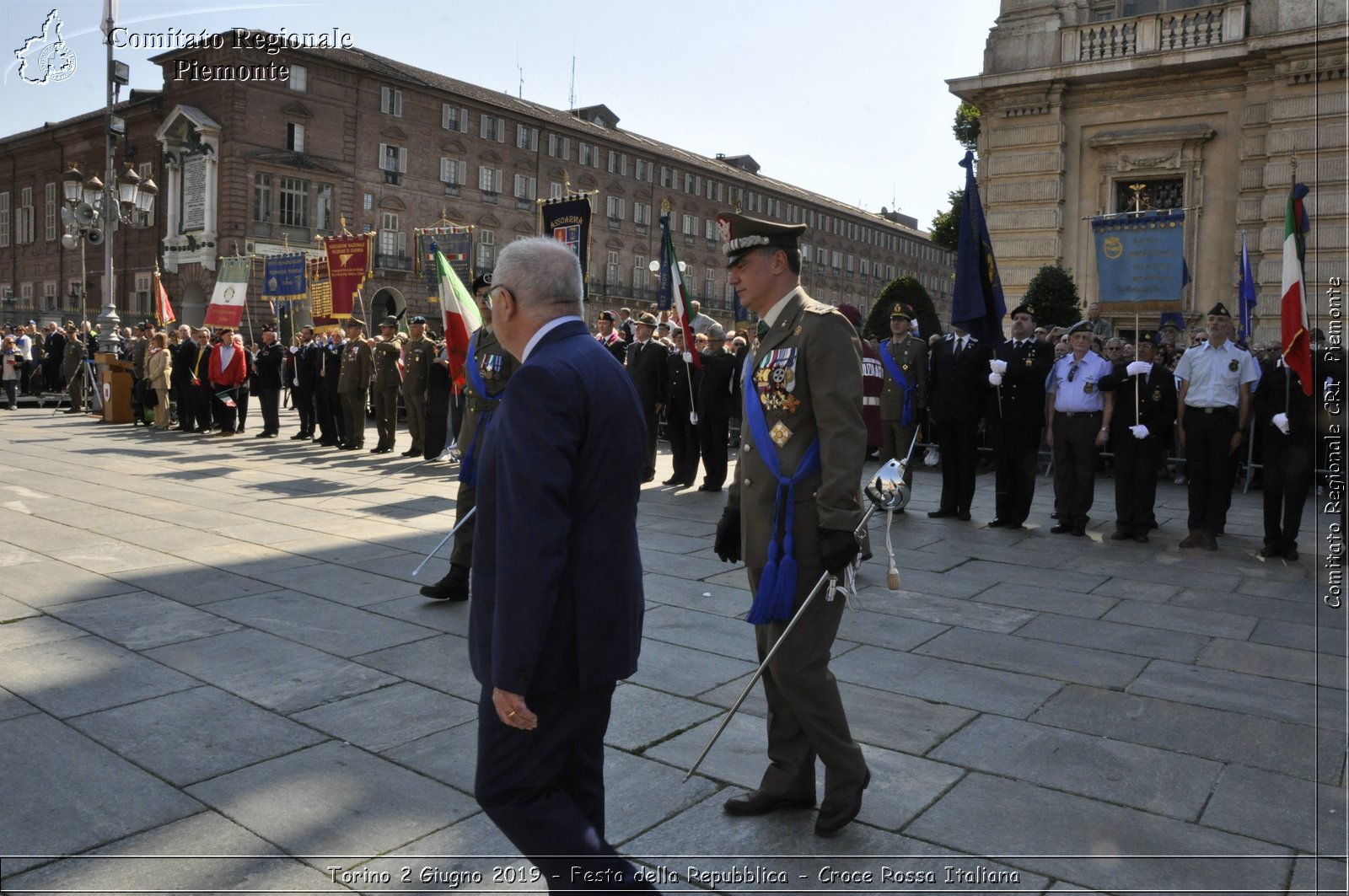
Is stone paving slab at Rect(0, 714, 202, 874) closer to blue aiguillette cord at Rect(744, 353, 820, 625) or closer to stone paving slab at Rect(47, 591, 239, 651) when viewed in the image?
stone paving slab at Rect(47, 591, 239, 651)

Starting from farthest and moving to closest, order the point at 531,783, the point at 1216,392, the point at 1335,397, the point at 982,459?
the point at 982,459, the point at 1216,392, the point at 1335,397, the point at 531,783

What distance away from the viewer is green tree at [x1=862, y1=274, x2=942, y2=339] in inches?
1041

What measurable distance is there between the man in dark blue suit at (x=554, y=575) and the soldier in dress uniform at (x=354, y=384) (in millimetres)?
14279

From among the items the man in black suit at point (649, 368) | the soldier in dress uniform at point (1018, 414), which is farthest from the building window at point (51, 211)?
the soldier in dress uniform at point (1018, 414)

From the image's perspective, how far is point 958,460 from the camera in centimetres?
1084

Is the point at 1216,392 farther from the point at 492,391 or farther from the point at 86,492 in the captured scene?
the point at 86,492

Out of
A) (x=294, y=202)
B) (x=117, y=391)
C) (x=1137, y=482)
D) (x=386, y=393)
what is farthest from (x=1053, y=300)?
(x=294, y=202)

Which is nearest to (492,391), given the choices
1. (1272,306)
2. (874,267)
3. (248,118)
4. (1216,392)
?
(1216,392)

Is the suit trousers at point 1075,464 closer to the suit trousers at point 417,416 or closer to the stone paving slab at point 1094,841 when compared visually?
the stone paving slab at point 1094,841

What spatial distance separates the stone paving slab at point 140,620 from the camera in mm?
5512

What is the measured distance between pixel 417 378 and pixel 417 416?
0.63 meters

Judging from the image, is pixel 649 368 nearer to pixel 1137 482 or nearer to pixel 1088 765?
pixel 1137 482

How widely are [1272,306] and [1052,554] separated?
14.6 metres

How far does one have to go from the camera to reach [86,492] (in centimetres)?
1092
